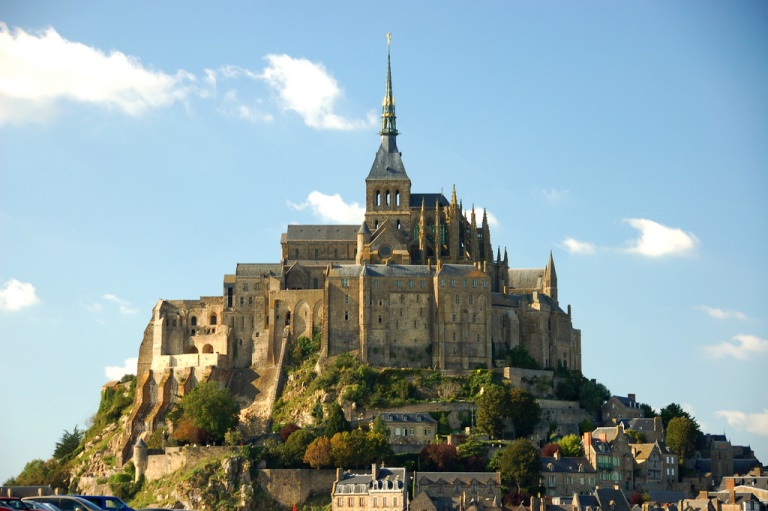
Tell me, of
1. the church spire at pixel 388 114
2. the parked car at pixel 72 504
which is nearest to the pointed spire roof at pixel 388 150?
the church spire at pixel 388 114

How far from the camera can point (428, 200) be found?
11956cm

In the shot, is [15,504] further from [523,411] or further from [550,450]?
[523,411]

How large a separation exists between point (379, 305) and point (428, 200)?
1363 cm

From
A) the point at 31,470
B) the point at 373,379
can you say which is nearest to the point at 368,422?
the point at 373,379

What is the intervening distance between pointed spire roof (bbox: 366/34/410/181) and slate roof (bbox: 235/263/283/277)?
1026 cm

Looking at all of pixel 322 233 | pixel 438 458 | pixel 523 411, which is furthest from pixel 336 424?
pixel 322 233

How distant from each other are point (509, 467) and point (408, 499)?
6.69 meters

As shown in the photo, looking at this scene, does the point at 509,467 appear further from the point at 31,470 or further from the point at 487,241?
the point at 31,470

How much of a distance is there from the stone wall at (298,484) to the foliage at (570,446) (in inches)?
601

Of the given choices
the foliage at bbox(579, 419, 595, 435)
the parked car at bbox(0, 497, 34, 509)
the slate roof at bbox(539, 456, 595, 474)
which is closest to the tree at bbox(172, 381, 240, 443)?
the slate roof at bbox(539, 456, 595, 474)

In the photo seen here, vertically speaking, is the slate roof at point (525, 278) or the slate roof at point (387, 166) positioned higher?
the slate roof at point (387, 166)

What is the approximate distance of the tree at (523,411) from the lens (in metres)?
102

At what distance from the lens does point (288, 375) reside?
109 meters

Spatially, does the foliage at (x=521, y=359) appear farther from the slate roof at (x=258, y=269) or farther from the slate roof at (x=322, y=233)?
the slate roof at (x=258, y=269)
